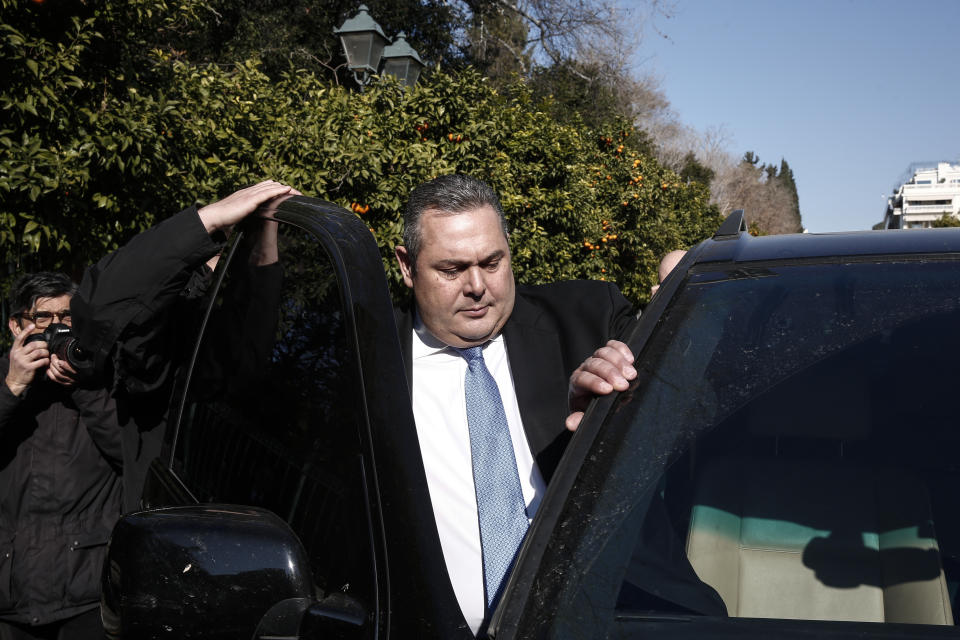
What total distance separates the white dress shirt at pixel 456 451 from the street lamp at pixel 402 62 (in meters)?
5.85

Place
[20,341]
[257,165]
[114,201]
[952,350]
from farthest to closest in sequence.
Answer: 1. [257,165]
2. [114,201]
3. [20,341]
4. [952,350]

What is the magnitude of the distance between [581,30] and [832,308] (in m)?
19.0

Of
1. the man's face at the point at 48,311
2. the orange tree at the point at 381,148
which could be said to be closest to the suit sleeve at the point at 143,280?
the man's face at the point at 48,311

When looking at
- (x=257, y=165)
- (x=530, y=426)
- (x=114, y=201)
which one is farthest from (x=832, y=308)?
(x=257, y=165)

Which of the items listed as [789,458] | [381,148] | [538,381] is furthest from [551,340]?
[381,148]

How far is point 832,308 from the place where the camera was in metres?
1.43

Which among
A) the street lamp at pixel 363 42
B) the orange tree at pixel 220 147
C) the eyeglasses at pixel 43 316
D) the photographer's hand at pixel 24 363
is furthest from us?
the street lamp at pixel 363 42

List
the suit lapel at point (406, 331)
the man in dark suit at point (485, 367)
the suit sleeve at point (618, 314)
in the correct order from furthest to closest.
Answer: the suit sleeve at point (618, 314) < the suit lapel at point (406, 331) < the man in dark suit at point (485, 367)

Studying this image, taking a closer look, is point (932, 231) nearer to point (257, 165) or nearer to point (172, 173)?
point (172, 173)

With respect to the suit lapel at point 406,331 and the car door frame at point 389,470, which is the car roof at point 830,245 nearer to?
the car door frame at point 389,470

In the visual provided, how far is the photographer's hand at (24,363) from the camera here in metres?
2.86

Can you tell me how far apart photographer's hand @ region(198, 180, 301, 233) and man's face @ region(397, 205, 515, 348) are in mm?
505

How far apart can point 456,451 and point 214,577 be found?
746 millimetres

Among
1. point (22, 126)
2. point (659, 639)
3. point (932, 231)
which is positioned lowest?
point (659, 639)
